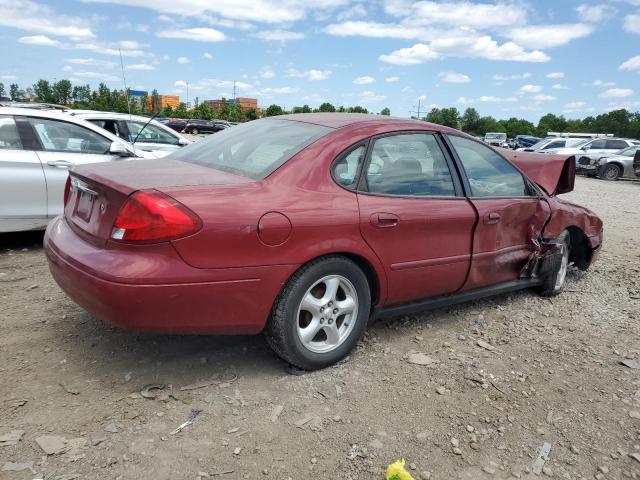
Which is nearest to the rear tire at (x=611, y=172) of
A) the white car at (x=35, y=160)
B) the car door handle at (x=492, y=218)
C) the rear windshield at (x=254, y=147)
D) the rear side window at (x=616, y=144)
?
the rear side window at (x=616, y=144)

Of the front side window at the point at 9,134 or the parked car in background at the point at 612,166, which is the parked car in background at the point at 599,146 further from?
the front side window at the point at 9,134

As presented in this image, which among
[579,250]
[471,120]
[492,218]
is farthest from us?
[471,120]

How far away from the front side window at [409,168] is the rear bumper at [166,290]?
924 mm

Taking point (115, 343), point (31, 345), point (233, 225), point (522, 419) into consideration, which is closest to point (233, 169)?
point (233, 225)

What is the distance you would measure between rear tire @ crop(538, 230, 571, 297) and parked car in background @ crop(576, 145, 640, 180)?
1751cm

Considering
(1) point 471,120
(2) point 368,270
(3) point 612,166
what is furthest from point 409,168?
(1) point 471,120

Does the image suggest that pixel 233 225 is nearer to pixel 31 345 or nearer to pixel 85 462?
pixel 85 462

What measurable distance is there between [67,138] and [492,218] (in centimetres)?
450

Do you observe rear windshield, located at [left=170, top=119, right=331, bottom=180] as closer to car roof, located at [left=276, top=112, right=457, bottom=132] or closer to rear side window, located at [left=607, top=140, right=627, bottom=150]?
car roof, located at [left=276, top=112, right=457, bottom=132]

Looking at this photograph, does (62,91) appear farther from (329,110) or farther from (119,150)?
(119,150)

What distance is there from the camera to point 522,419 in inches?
115

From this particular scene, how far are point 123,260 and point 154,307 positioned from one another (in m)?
0.28

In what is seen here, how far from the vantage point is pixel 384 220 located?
329 cm

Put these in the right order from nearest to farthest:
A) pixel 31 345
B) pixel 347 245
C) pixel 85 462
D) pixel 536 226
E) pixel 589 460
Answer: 1. pixel 85 462
2. pixel 589 460
3. pixel 347 245
4. pixel 31 345
5. pixel 536 226
